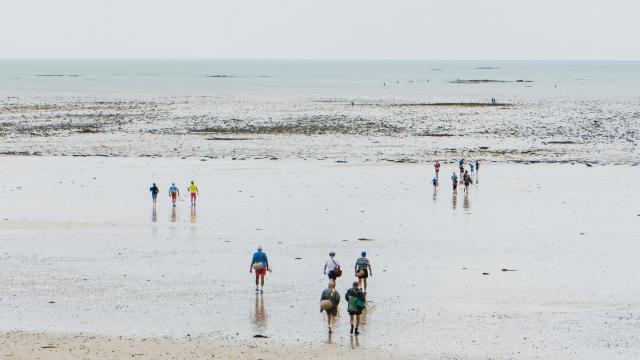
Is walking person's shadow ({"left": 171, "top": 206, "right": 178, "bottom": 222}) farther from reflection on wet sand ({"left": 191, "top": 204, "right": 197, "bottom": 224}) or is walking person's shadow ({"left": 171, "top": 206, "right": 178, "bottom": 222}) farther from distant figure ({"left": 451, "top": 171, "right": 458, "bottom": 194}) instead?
distant figure ({"left": 451, "top": 171, "right": 458, "bottom": 194})

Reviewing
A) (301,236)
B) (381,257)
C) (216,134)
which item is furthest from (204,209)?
(216,134)

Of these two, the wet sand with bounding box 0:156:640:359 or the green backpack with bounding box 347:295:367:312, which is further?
the wet sand with bounding box 0:156:640:359

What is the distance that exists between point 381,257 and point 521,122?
219 feet

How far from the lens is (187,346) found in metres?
20.0

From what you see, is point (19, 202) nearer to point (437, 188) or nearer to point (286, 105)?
point (437, 188)

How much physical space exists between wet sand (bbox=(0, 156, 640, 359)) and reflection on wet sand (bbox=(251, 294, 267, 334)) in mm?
68

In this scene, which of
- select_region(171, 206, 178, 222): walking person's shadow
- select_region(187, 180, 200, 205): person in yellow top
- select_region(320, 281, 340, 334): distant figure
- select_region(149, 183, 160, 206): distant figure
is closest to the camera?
select_region(320, 281, 340, 334): distant figure

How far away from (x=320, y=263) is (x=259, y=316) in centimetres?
605

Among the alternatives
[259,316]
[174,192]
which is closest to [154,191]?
[174,192]

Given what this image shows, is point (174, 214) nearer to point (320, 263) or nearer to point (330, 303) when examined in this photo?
point (320, 263)

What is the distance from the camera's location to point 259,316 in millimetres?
22453

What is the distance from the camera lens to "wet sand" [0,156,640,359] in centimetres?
2098

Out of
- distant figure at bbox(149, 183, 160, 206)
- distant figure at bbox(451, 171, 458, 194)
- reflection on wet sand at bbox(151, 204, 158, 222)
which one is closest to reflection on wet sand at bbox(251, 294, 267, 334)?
reflection on wet sand at bbox(151, 204, 158, 222)

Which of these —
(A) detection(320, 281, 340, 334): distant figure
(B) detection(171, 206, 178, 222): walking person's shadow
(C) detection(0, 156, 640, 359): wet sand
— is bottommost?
(B) detection(171, 206, 178, 222): walking person's shadow
